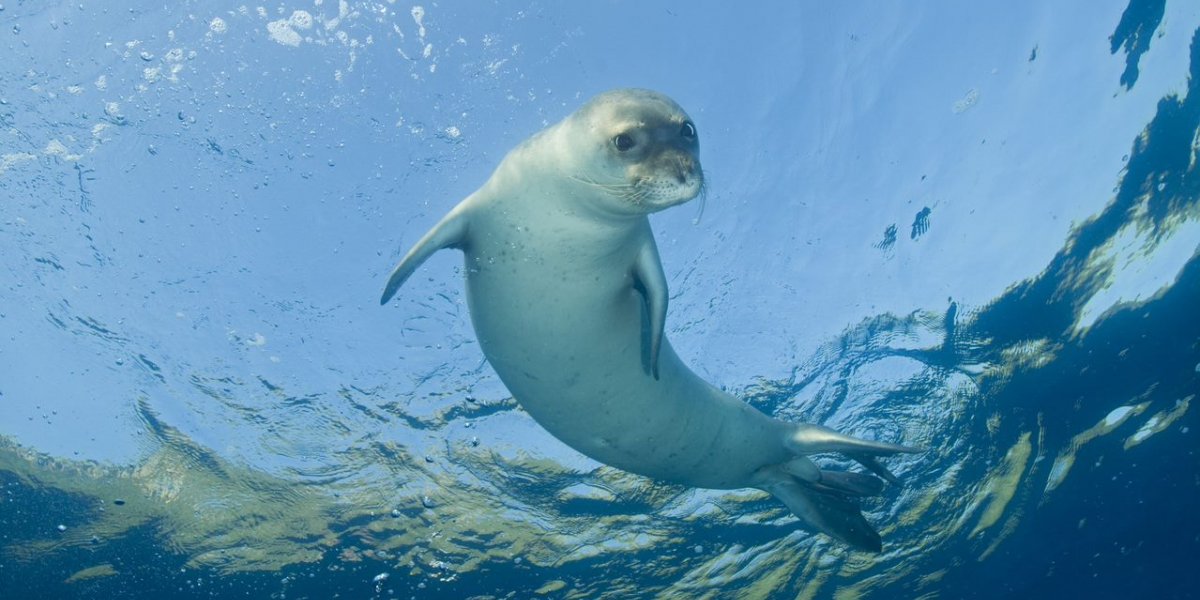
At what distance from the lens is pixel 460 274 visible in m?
7.07

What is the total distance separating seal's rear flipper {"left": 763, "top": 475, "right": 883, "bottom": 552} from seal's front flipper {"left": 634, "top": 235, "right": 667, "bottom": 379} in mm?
2328

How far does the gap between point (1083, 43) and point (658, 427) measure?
6.24 m

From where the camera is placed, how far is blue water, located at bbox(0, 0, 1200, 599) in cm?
592

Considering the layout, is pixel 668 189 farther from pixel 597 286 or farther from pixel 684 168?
pixel 597 286

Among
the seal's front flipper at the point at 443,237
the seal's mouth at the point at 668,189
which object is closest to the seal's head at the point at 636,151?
the seal's mouth at the point at 668,189

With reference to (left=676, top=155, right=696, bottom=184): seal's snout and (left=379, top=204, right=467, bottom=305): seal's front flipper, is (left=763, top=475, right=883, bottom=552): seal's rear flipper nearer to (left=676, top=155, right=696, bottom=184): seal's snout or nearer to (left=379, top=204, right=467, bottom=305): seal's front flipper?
(left=379, top=204, right=467, bottom=305): seal's front flipper

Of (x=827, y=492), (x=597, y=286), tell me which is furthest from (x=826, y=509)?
(x=597, y=286)

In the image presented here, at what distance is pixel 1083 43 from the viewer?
278 inches

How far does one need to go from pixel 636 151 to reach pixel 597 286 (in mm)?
1024

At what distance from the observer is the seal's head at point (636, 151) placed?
312 centimetres

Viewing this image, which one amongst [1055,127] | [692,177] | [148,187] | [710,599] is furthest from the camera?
[710,599]

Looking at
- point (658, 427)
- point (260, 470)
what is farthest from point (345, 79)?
point (260, 470)

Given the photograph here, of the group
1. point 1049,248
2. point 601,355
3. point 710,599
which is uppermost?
point 1049,248

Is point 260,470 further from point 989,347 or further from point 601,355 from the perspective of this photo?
→ point 989,347
